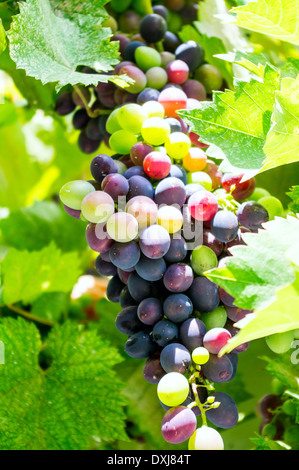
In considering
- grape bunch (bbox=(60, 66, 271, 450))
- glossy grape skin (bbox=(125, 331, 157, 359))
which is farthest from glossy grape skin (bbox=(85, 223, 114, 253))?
glossy grape skin (bbox=(125, 331, 157, 359))

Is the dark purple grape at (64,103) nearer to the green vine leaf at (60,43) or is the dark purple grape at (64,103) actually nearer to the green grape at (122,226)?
the green vine leaf at (60,43)

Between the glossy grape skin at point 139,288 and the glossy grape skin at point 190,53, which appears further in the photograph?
the glossy grape skin at point 190,53

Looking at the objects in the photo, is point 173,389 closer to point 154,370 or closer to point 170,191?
point 154,370

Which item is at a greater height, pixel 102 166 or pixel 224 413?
pixel 102 166

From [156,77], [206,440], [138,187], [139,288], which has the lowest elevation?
[206,440]

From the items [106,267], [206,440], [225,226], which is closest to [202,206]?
[225,226]

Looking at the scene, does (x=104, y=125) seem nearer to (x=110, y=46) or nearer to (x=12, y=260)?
(x=110, y=46)

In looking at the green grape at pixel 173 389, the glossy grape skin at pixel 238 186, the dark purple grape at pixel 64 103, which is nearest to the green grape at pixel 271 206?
the glossy grape skin at pixel 238 186
